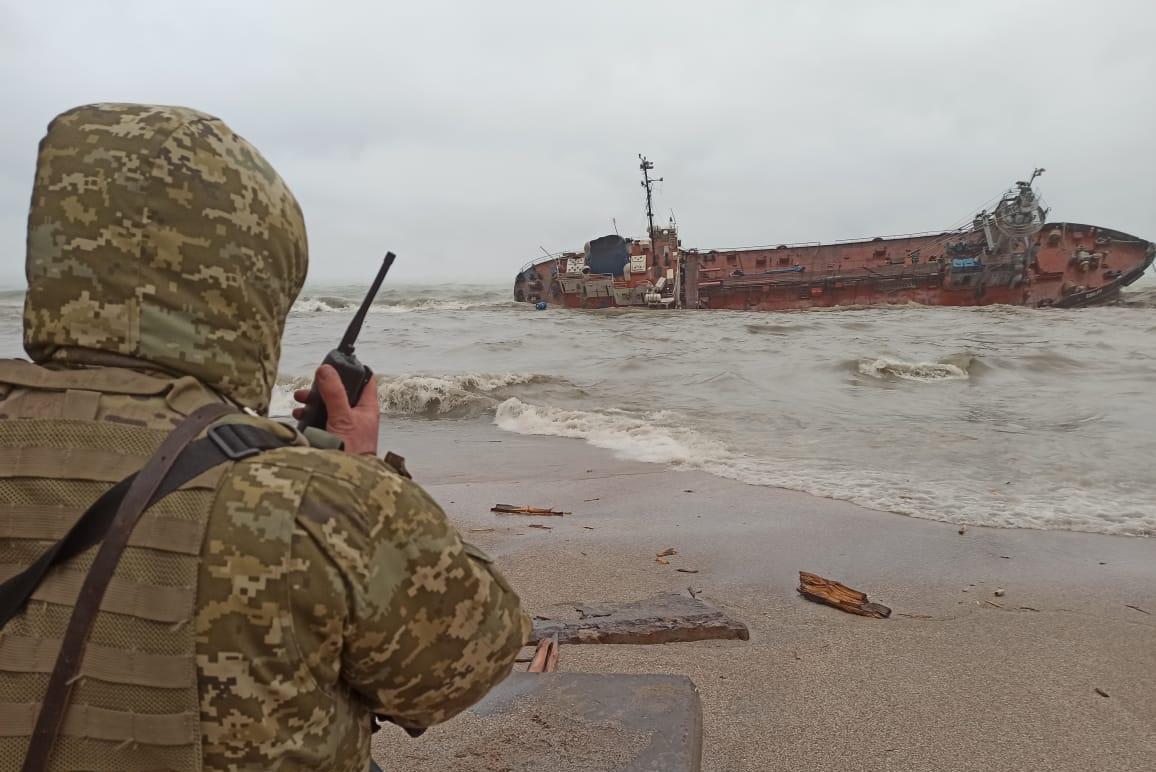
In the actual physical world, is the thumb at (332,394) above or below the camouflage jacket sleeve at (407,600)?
above

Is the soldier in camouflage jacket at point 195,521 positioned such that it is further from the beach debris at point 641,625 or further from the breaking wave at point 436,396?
the breaking wave at point 436,396

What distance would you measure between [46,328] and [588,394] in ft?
33.6

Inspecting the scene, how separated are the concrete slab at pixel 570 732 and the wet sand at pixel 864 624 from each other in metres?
0.06

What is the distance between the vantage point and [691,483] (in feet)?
19.7

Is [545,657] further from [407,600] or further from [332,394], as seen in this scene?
[407,600]

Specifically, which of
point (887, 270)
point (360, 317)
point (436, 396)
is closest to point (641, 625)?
point (360, 317)

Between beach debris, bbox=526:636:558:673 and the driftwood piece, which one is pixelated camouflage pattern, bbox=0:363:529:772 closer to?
beach debris, bbox=526:636:558:673

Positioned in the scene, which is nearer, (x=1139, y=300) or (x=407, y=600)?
(x=407, y=600)

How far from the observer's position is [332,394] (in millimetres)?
1299

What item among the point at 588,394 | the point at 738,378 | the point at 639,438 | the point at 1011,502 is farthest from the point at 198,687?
the point at 738,378

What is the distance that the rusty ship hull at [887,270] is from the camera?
31016 mm

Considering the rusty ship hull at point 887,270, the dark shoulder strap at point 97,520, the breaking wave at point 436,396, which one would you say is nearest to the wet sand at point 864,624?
the dark shoulder strap at point 97,520

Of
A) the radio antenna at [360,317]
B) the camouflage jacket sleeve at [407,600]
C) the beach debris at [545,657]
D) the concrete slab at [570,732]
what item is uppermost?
the radio antenna at [360,317]

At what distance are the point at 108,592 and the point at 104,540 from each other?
6 cm
